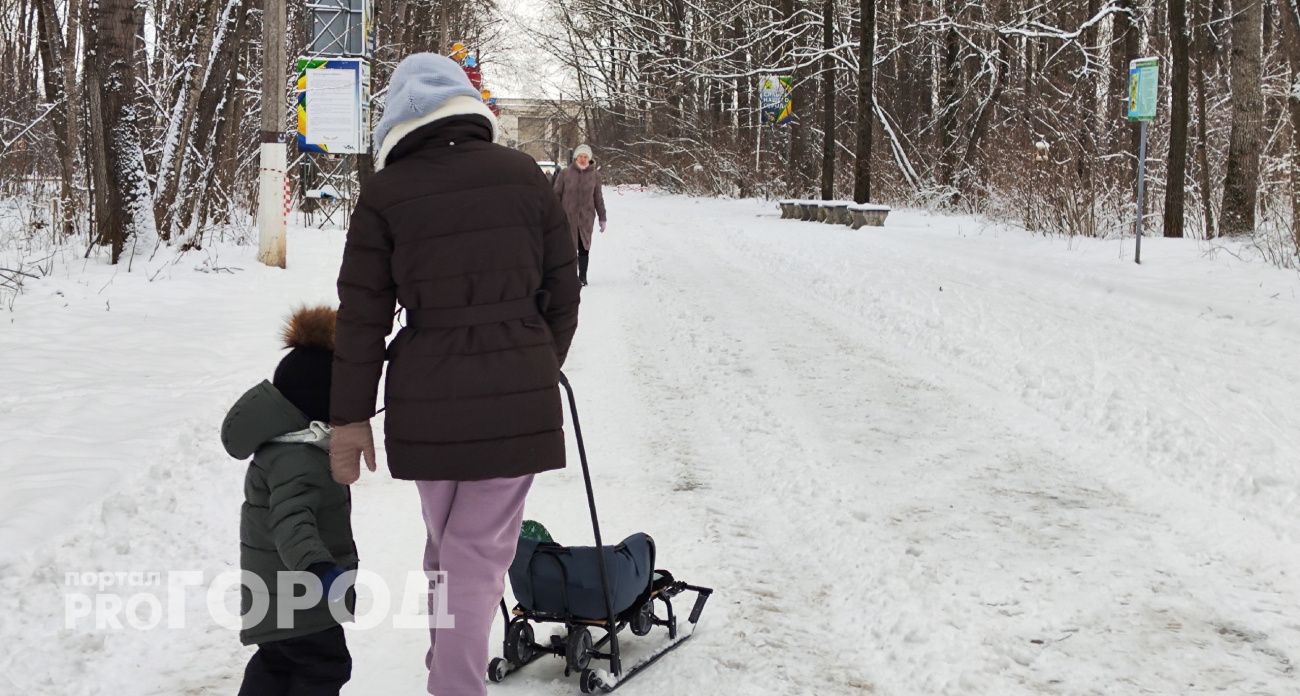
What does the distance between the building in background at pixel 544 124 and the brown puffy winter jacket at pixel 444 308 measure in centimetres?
5320

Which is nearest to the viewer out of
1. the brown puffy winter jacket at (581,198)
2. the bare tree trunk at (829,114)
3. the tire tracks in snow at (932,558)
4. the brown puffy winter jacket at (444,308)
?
the brown puffy winter jacket at (444,308)

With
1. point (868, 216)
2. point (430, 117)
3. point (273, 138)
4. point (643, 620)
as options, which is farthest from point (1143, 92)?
point (430, 117)

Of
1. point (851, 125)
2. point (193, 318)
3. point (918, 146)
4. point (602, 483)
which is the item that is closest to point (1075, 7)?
point (918, 146)

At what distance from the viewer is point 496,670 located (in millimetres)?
3891

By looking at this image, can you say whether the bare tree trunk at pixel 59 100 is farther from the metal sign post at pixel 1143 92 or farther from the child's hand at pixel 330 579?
the child's hand at pixel 330 579

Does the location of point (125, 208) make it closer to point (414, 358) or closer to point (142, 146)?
point (142, 146)

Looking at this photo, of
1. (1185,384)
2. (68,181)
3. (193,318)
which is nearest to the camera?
(1185,384)

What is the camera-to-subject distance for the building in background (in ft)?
232

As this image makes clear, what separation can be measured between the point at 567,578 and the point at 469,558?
80 cm

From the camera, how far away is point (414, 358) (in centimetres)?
307

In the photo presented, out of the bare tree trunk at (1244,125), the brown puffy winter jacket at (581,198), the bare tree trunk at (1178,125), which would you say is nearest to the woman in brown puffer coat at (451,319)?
the brown puffy winter jacket at (581,198)

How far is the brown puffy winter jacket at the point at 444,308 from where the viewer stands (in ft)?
9.95

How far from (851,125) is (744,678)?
35.1m

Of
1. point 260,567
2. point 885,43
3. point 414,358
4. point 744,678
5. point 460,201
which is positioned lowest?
point 744,678
